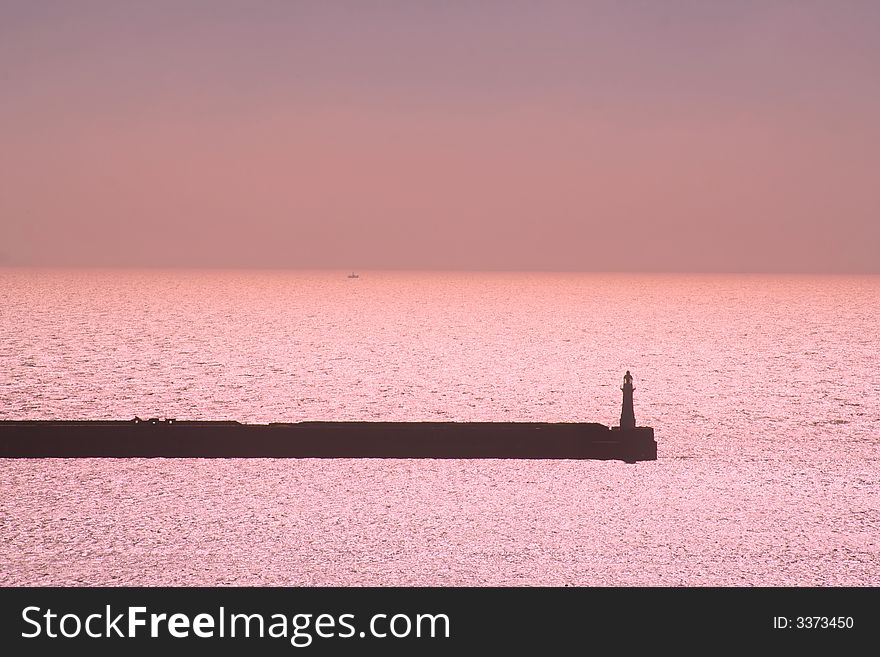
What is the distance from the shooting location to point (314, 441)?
7359 millimetres

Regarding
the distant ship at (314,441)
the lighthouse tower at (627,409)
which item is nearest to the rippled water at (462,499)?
the distant ship at (314,441)

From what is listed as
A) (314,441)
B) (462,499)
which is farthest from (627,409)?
Answer: (314,441)

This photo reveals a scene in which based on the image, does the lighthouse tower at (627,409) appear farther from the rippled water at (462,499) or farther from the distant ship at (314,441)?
the rippled water at (462,499)

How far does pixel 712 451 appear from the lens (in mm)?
8758

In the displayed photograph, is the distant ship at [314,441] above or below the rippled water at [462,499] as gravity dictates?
above

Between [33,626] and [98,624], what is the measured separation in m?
0.34

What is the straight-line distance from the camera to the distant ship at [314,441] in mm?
7344

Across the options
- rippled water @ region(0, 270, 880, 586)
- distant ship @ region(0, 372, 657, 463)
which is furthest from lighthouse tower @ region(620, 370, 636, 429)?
rippled water @ region(0, 270, 880, 586)

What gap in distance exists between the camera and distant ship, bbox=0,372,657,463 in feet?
24.1

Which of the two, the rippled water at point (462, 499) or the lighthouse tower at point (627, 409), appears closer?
the rippled water at point (462, 499)

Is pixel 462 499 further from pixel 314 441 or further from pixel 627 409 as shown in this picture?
pixel 627 409

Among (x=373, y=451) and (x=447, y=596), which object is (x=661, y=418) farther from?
(x=447, y=596)

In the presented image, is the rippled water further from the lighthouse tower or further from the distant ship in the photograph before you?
the lighthouse tower

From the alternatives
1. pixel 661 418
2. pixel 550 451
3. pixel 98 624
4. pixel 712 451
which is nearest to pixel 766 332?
pixel 661 418
